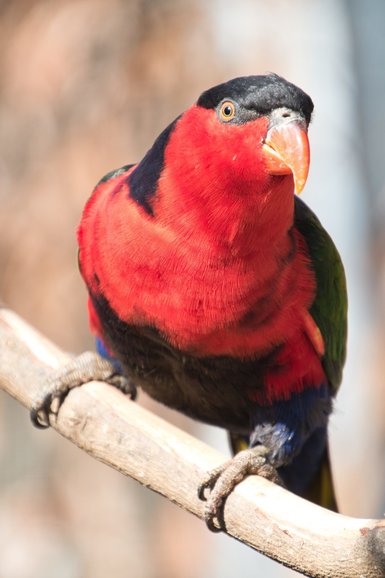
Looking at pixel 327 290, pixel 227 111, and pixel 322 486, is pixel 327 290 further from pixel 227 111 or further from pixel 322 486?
pixel 322 486

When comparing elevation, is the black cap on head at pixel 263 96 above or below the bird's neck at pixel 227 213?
above

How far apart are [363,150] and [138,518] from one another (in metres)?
3.13

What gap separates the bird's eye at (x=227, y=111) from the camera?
2764 millimetres

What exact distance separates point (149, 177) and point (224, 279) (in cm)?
44

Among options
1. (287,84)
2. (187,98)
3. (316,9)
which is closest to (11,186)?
(187,98)

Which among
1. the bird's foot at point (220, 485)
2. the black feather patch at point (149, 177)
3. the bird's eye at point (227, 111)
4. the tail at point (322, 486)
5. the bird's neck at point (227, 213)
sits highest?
the bird's eye at point (227, 111)

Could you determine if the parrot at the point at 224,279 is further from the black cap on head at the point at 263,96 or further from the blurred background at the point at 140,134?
the blurred background at the point at 140,134

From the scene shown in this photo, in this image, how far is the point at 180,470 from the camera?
118 inches

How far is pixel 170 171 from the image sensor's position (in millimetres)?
2926

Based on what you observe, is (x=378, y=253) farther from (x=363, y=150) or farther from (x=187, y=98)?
(x=187, y=98)

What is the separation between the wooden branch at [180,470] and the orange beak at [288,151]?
0.99m

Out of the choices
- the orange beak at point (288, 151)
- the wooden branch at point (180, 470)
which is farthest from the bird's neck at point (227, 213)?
the wooden branch at point (180, 470)

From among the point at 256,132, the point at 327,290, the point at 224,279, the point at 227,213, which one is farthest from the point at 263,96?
the point at 327,290

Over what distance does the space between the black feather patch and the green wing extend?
2.02ft
